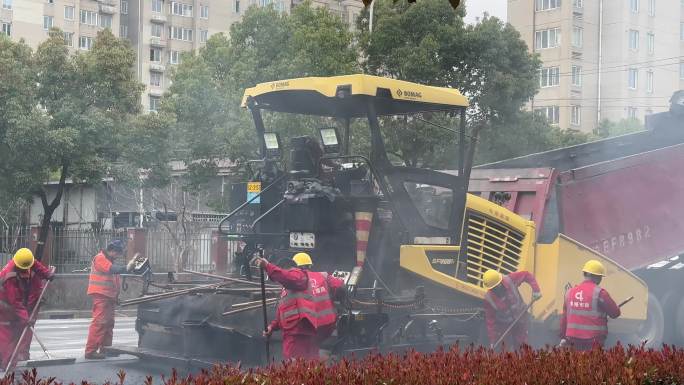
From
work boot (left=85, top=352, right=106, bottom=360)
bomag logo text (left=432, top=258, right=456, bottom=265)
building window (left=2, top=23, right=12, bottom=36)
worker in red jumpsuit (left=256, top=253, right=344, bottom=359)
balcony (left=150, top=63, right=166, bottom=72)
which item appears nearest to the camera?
worker in red jumpsuit (left=256, top=253, right=344, bottom=359)

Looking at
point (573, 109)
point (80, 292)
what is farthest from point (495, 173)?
point (573, 109)

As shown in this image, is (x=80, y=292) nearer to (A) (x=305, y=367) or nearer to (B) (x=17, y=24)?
(A) (x=305, y=367)

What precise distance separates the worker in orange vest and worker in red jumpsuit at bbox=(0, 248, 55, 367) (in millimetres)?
896

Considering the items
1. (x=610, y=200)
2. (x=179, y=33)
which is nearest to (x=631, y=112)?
(x=610, y=200)

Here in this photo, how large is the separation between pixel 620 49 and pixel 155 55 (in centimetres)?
4725

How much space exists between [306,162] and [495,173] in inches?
124

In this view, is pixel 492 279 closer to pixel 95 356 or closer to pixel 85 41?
pixel 95 356

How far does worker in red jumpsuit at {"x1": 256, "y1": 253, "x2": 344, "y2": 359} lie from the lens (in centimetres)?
879

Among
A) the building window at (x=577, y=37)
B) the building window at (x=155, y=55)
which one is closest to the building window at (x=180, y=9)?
the building window at (x=155, y=55)

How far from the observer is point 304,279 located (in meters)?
8.81

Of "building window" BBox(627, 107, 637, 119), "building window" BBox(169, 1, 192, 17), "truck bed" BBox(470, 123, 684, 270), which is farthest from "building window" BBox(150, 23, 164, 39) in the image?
"truck bed" BBox(470, 123, 684, 270)

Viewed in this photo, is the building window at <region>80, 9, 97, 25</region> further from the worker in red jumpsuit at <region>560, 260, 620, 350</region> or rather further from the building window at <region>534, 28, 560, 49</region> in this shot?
the worker in red jumpsuit at <region>560, 260, 620, 350</region>

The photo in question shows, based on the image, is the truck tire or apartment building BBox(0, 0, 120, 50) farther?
apartment building BBox(0, 0, 120, 50)

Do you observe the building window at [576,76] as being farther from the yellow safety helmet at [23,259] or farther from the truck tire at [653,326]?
the yellow safety helmet at [23,259]
